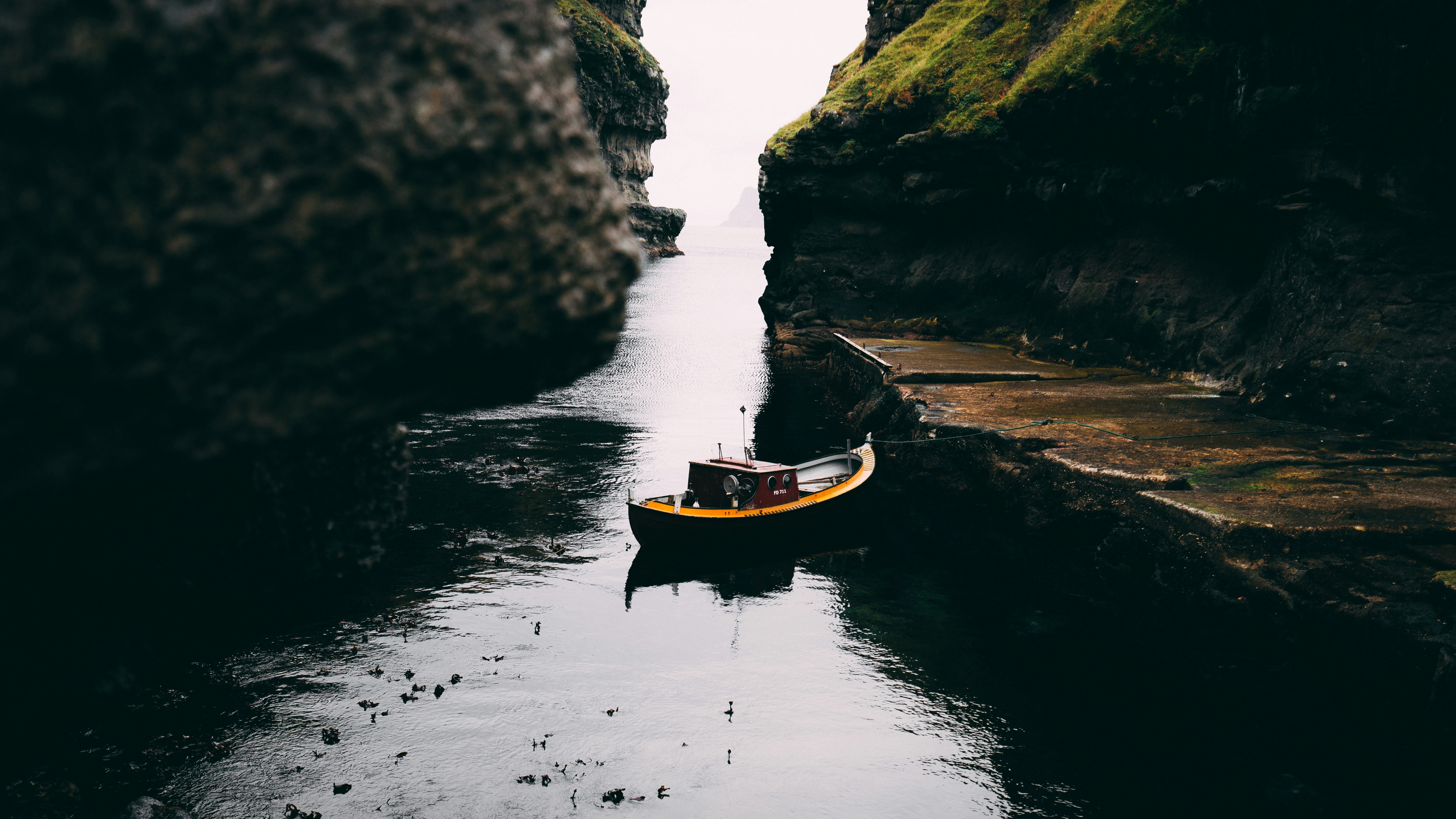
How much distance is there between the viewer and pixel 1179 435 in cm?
2192

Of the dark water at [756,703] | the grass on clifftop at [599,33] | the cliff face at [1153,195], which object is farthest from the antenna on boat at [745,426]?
the grass on clifftop at [599,33]

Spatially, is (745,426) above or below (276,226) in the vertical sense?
below

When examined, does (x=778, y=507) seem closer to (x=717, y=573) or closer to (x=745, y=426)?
(x=717, y=573)

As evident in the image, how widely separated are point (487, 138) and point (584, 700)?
47.9 feet

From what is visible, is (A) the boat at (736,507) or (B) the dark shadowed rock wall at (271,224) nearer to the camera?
(B) the dark shadowed rock wall at (271,224)

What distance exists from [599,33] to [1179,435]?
442 feet

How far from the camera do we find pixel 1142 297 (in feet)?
104

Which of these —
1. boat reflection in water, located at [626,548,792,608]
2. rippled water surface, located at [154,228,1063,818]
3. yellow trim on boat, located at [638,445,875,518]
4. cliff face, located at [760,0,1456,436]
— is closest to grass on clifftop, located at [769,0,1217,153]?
cliff face, located at [760,0,1456,436]

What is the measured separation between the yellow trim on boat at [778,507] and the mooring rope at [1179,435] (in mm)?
3845

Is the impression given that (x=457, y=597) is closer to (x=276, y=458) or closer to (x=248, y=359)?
(x=276, y=458)

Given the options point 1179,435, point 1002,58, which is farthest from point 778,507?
point 1002,58

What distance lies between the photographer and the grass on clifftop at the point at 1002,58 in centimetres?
2948

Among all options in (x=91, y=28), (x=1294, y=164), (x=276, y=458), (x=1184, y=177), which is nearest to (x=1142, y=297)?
(x=1184, y=177)

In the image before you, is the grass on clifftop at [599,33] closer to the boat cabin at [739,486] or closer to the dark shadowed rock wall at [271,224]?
the boat cabin at [739,486]
